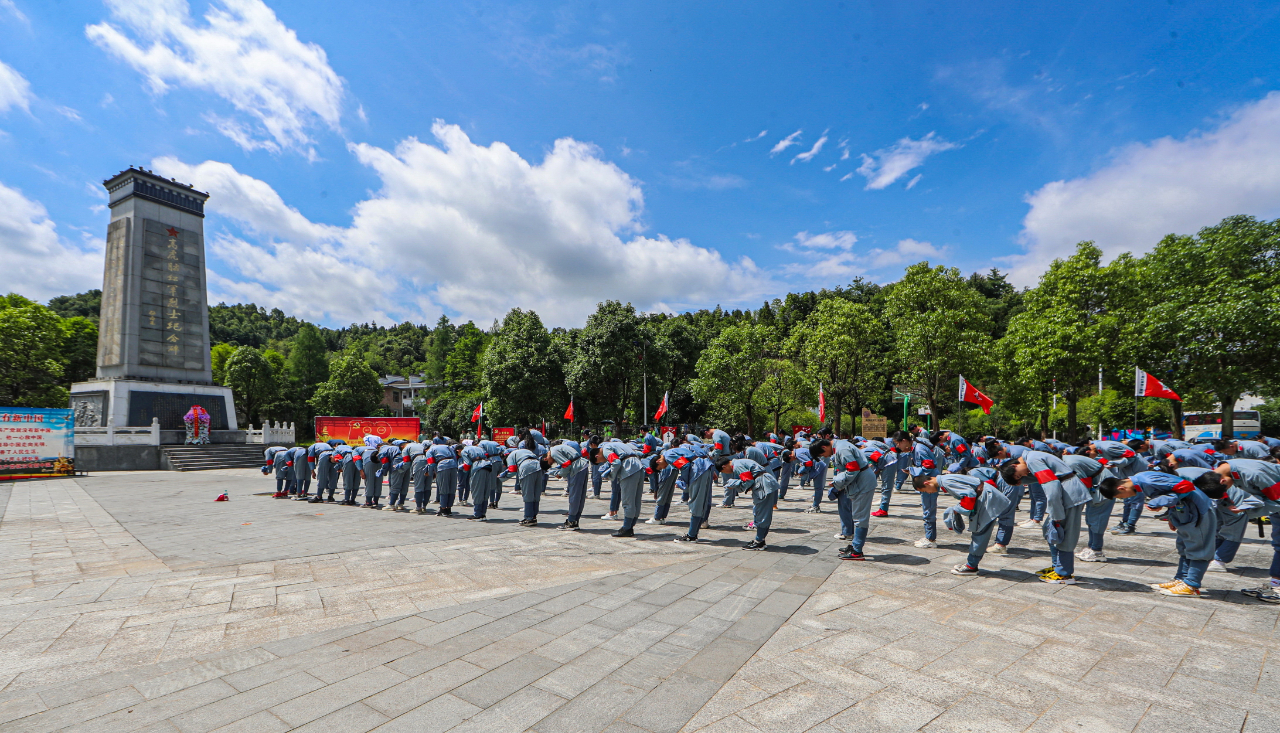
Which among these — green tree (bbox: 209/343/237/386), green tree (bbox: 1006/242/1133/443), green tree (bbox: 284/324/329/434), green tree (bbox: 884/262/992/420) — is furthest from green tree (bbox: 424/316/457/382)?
green tree (bbox: 1006/242/1133/443)

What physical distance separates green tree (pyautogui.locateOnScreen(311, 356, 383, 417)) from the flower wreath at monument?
824 inches

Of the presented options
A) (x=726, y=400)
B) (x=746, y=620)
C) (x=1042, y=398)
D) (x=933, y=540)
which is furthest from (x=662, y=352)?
(x=746, y=620)

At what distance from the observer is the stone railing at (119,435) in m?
24.4

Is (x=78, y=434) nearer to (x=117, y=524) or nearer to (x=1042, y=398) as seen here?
(x=117, y=524)

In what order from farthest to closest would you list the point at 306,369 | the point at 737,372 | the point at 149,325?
the point at 306,369, the point at 737,372, the point at 149,325

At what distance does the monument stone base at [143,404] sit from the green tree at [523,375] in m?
14.5

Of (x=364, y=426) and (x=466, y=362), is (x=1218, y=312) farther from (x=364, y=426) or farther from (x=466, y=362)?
(x=466, y=362)

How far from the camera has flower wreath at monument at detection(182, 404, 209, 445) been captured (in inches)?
1080

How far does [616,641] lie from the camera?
14.4 ft

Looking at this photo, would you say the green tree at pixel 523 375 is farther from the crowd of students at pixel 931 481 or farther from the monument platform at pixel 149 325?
the crowd of students at pixel 931 481

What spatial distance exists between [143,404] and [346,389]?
23.2 metres

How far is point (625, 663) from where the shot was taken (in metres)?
4.00

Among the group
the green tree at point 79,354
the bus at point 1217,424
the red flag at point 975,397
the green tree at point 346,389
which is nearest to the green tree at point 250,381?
the green tree at point 346,389

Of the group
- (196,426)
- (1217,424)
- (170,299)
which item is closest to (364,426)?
(196,426)
